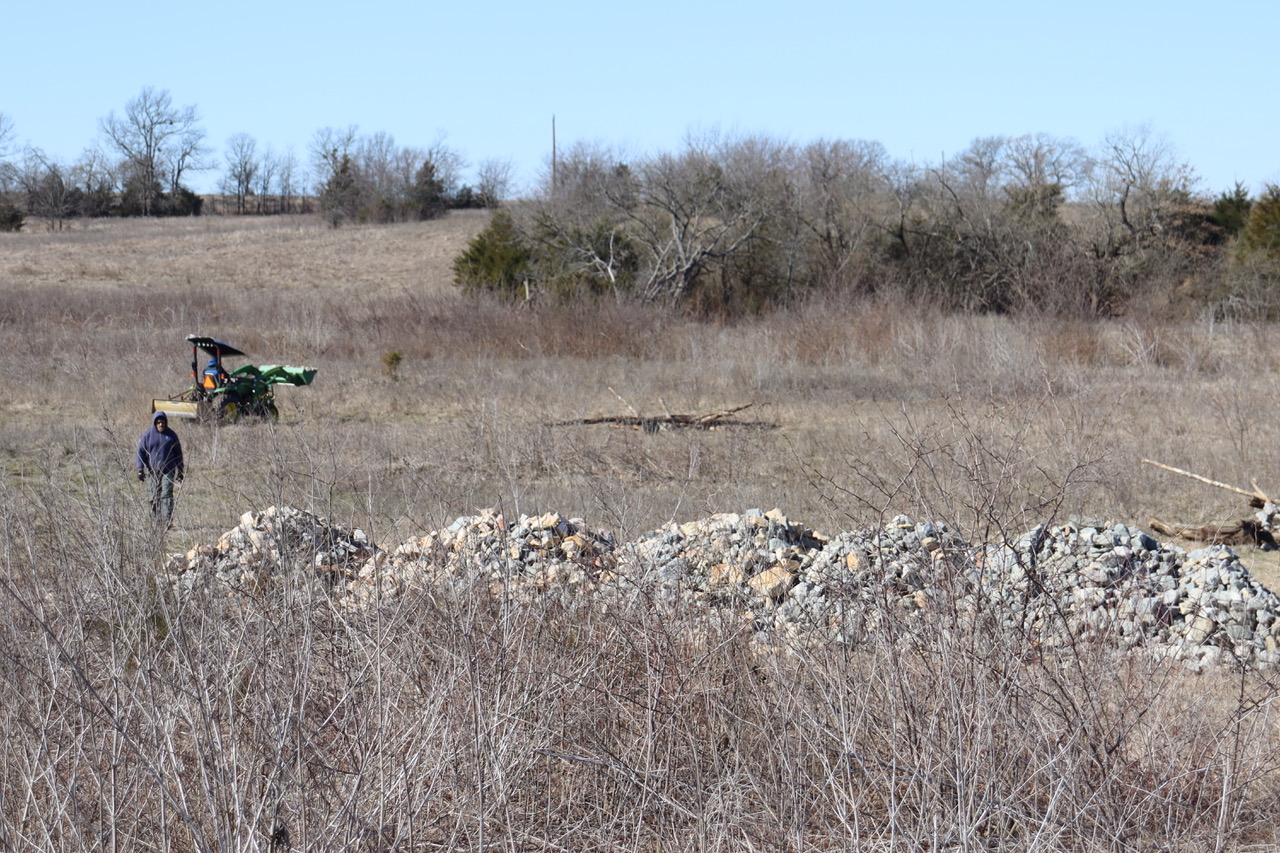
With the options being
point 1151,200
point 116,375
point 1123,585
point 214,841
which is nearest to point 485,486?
point 1123,585

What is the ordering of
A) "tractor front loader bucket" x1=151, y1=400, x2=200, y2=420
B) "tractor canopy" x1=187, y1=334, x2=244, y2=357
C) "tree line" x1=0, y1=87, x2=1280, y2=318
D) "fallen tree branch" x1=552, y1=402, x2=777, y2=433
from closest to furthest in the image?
"tractor front loader bucket" x1=151, y1=400, x2=200, y2=420 < "fallen tree branch" x1=552, y1=402, x2=777, y2=433 < "tractor canopy" x1=187, y1=334, x2=244, y2=357 < "tree line" x1=0, y1=87, x2=1280, y2=318

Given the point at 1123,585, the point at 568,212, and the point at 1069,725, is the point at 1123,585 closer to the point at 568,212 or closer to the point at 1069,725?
the point at 1069,725

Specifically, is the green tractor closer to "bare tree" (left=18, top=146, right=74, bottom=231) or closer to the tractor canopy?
the tractor canopy

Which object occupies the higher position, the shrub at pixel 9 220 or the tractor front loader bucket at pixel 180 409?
the shrub at pixel 9 220

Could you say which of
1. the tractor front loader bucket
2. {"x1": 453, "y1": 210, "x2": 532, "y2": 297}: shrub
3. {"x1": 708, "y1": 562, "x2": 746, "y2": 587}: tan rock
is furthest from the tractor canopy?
{"x1": 453, "y1": 210, "x2": 532, "y2": 297}: shrub

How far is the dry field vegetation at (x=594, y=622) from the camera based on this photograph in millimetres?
3281

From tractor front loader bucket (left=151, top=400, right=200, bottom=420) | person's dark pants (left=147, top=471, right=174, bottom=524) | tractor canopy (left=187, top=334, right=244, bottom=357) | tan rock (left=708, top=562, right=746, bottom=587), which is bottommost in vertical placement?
tractor front loader bucket (left=151, top=400, right=200, bottom=420)

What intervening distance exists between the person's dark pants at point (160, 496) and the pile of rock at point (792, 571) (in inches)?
10.1

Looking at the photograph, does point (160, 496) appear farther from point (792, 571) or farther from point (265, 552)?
point (792, 571)

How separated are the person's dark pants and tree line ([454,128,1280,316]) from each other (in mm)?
20765

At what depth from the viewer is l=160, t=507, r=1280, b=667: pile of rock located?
4.67 m

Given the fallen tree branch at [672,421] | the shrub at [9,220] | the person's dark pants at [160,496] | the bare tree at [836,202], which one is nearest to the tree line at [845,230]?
the bare tree at [836,202]

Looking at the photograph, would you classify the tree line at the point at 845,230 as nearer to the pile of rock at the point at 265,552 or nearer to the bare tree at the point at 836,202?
the bare tree at the point at 836,202

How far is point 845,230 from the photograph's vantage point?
31.9 meters
